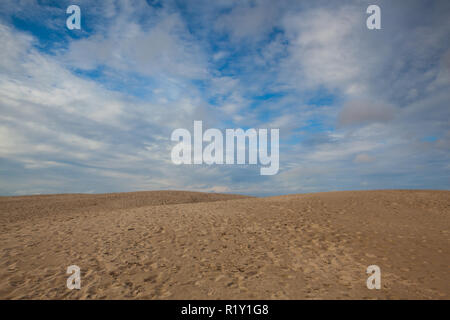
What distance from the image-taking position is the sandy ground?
7062 mm

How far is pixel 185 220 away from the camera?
48.7 ft

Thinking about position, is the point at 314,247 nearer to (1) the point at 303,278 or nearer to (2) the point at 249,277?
(1) the point at 303,278

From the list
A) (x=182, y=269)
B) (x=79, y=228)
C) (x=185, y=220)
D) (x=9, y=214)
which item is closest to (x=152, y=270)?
(x=182, y=269)

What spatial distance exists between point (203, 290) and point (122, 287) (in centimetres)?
266

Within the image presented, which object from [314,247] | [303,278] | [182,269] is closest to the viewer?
[303,278]

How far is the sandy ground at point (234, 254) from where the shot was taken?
7.06 m

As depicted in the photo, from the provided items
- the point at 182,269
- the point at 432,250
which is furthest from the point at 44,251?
the point at 432,250

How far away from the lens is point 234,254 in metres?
9.85

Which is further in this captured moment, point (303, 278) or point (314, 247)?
point (314, 247)
